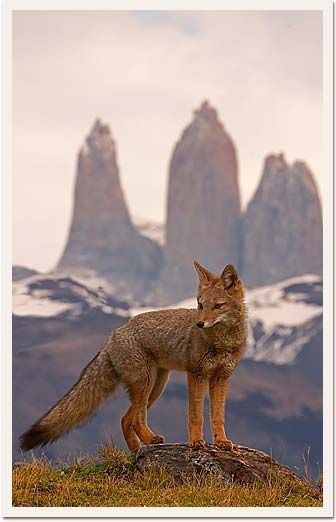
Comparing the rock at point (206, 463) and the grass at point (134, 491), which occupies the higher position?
the rock at point (206, 463)

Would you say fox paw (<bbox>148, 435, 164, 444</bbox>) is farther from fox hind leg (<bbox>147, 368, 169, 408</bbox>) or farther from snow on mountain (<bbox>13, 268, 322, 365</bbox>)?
snow on mountain (<bbox>13, 268, 322, 365</bbox>)

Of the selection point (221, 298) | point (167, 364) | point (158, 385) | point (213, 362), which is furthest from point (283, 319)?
point (221, 298)

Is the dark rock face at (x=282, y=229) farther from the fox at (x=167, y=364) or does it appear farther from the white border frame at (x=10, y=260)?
the fox at (x=167, y=364)

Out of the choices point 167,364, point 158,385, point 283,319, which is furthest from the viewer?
point 283,319


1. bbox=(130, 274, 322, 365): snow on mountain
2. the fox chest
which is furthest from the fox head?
bbox=(130, 274, 322, 365): snow on mountain

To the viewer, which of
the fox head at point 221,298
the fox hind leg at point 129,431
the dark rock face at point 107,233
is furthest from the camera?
the dark rock face at point 107,233

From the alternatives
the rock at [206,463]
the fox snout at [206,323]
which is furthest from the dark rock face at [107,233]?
the fox snout at [206,323]

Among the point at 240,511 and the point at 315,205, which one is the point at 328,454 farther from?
the point at 315,205

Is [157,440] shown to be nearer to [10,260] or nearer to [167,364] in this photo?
[167,364]
